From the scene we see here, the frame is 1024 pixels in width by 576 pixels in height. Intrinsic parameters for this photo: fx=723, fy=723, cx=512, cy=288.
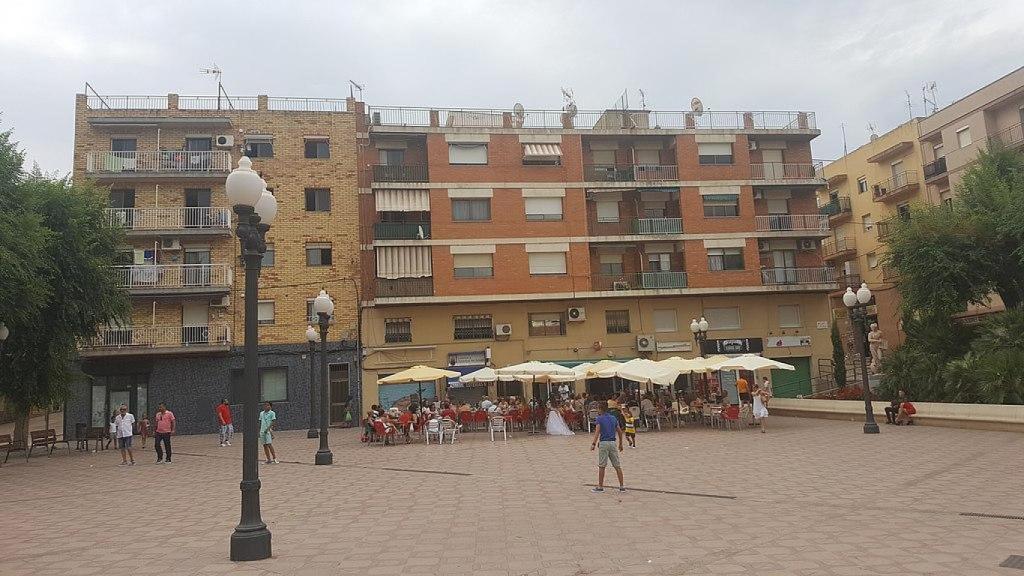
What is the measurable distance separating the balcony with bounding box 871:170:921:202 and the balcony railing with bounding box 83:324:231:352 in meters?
36.7

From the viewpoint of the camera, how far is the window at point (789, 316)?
36781 mm

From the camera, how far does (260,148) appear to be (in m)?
33.9

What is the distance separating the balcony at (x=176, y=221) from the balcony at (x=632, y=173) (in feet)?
57.5

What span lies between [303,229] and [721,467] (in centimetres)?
2468

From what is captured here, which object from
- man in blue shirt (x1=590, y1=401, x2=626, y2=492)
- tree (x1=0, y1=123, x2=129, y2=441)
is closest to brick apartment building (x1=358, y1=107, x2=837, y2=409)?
tree (x1=0, y1=123, x2=129, y2=441)

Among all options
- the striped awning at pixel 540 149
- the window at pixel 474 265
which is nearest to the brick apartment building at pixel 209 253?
the window at pixel 474 265

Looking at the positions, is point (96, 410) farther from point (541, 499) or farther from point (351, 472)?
point (541, 499)

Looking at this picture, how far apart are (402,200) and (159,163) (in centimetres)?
1103

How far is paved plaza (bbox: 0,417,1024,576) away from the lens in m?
7.11

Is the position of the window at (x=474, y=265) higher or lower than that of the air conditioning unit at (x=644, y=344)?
higher

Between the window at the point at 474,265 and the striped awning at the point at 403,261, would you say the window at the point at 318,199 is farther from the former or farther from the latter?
the window at the point at 474,265

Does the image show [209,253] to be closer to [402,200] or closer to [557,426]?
[402,200]

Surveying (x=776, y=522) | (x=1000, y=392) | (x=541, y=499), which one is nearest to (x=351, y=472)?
(x=541, y=499)

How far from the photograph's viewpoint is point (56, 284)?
22109mm
